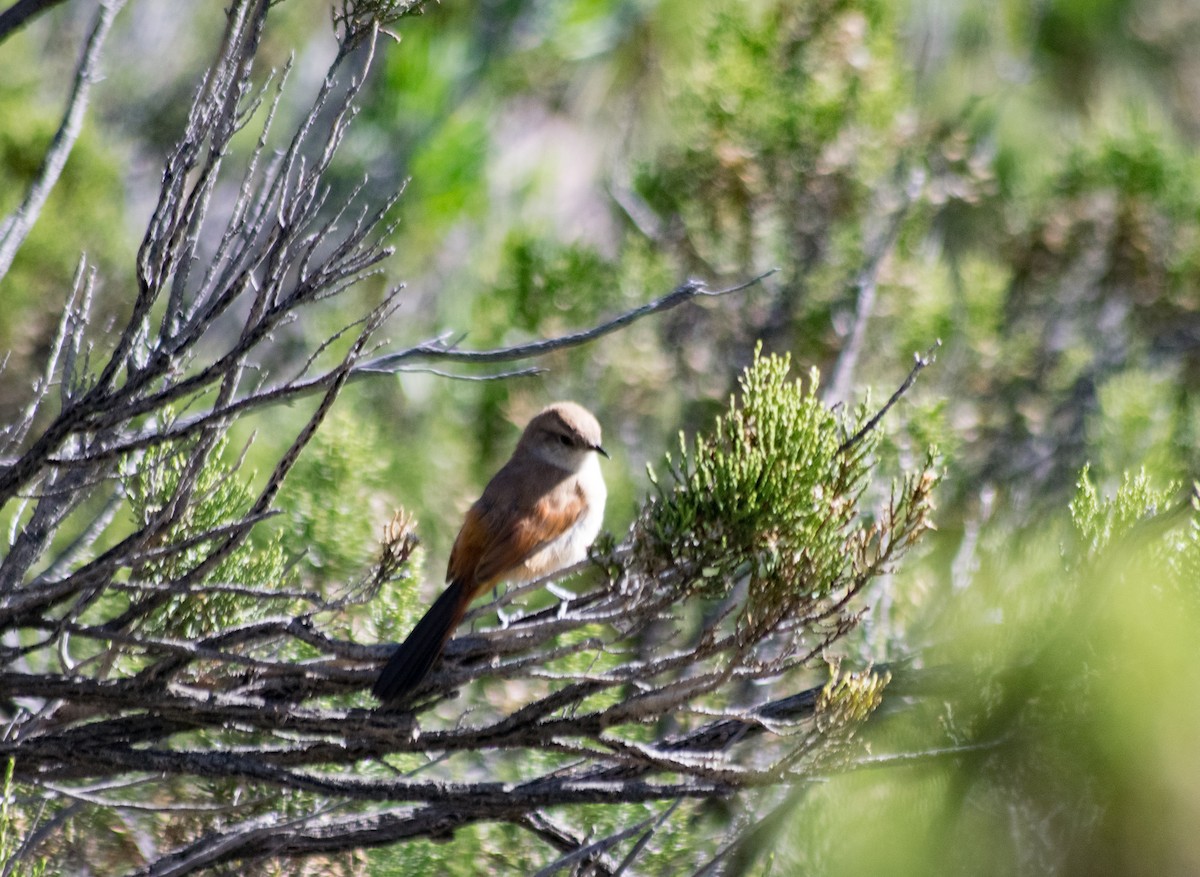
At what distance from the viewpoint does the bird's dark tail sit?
2.25m

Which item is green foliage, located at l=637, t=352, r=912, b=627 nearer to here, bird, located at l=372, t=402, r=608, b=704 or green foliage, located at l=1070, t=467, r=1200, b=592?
green foliage, located at l=1070, t=467, r=1200, b=592

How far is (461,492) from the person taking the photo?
4.75 metres

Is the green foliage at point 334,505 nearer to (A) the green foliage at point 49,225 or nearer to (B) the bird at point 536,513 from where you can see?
(B) the bird at point 536,513

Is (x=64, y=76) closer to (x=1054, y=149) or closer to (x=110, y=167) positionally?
(x=110, y=167)

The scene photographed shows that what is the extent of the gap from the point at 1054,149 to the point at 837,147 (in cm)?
176

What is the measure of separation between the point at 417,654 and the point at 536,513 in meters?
1.07

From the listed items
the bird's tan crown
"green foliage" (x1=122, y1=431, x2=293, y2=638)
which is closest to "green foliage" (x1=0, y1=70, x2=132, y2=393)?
the bird's tan crown

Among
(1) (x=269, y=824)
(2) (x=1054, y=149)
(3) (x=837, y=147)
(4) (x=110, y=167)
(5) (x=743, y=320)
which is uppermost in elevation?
(4) (x=110, y=167)

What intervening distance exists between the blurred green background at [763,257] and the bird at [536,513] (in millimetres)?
427

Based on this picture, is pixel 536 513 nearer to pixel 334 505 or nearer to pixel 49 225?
pixel 334 505

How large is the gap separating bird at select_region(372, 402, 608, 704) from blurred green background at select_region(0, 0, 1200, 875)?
0.43 meters

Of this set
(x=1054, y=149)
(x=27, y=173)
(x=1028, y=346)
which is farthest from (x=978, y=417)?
(x=27, y=173)

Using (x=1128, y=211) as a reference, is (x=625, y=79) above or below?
above

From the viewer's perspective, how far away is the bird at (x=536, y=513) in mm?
3224
